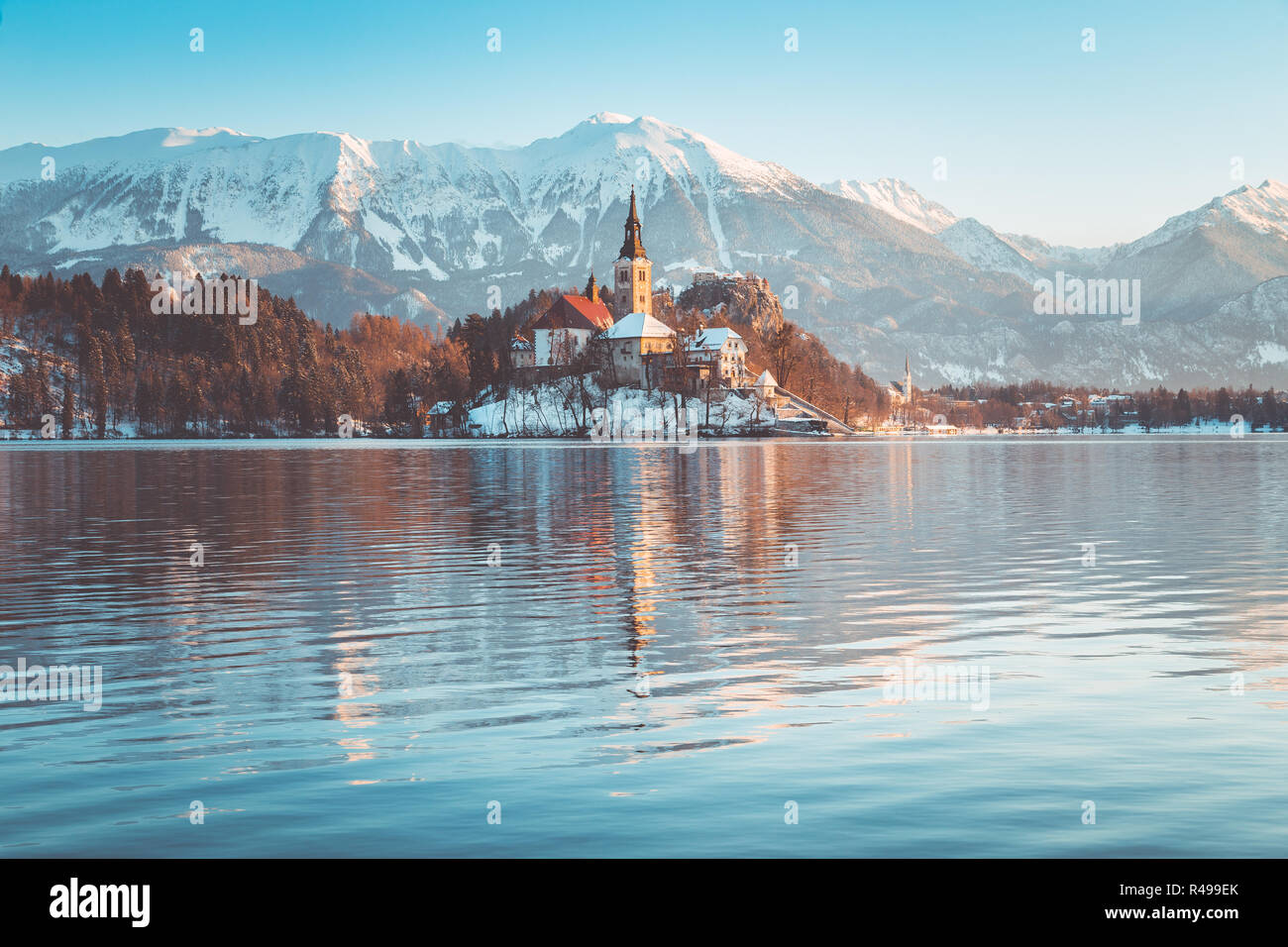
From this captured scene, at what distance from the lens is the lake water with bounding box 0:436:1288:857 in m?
13.0

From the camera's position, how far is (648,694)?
65.3ft

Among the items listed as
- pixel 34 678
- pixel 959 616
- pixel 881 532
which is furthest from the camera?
pixel 881 532

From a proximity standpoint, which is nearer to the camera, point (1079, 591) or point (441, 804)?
point (441, 804)

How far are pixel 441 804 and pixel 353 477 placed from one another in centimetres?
9218

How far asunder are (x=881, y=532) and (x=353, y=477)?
206 ft

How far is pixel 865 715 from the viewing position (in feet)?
60.2

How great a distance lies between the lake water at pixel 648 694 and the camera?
42.6 ft

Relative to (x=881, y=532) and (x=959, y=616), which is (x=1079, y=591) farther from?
(x=881, y=532)

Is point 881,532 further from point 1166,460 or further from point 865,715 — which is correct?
point 1166,460
